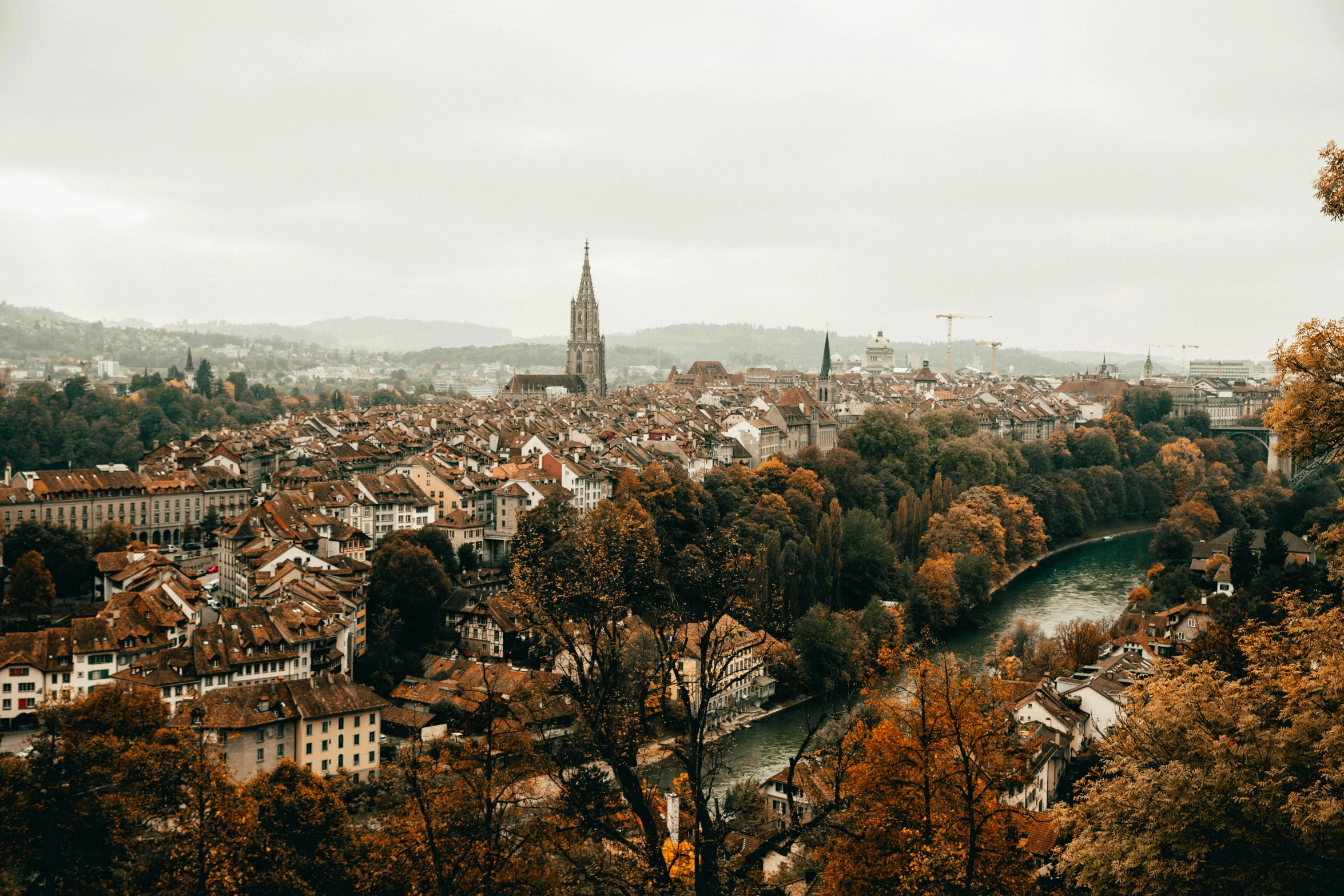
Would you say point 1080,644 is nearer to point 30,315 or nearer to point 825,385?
point 825,385

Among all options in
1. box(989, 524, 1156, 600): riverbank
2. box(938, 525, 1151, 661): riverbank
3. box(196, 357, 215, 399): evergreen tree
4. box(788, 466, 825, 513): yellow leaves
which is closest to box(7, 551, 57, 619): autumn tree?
box(938, 525, 1151, 661): riverbank

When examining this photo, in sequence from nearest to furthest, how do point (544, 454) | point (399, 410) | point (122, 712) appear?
1. point (122, 712)
2. point (544, 454)
3. point (399, 410)

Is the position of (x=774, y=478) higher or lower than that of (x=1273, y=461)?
higher

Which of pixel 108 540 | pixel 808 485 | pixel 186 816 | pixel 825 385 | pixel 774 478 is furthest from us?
pixel 825 385

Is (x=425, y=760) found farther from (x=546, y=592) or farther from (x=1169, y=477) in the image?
(x=1169, y=477)

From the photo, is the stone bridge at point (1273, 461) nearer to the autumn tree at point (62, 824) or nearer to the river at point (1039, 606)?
the river at point (1039, 606)

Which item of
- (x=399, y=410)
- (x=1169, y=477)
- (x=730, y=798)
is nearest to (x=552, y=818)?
(x=730, y=798)

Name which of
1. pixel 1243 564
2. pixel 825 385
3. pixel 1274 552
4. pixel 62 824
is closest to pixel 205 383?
pixel 825 385
